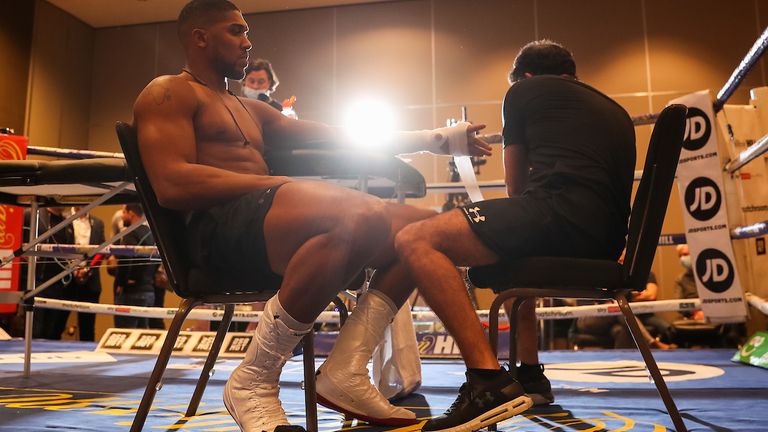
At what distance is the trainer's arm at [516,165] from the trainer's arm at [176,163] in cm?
60

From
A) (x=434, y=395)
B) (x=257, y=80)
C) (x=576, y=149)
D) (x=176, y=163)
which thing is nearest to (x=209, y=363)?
(x=176, y=163)

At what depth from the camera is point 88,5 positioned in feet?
23.9

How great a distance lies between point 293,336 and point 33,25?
7.29m

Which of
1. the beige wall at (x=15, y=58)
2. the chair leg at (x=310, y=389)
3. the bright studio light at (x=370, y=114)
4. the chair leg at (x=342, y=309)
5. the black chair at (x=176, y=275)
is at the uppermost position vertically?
the beige wall at (x=15, y=58)

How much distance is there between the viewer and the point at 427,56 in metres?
7.03

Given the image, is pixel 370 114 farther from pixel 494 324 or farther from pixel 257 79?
pixel 494 324

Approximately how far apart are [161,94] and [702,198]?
7.09ft

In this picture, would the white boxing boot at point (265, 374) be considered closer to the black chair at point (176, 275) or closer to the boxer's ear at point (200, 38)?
the black chair at point (176, 275)

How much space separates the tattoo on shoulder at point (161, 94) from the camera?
1.25 m

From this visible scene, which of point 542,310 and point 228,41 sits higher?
point 228,41

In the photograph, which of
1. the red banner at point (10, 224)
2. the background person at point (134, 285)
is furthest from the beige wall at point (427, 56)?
the red banner at point (10, 224)

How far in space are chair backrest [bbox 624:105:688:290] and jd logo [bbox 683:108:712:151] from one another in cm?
141

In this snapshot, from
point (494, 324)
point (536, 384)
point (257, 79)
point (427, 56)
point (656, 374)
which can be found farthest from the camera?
point (427, 56)

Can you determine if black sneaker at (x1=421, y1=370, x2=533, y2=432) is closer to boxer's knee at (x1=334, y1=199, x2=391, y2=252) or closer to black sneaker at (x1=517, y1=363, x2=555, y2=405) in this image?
boxer's knee at (x1=334, y1=199, x2=391, y2=252)
